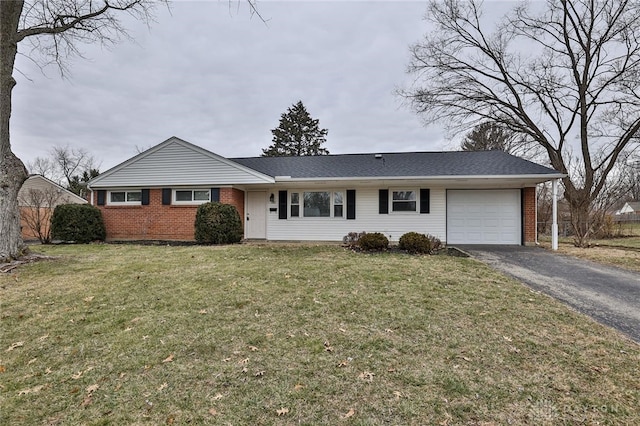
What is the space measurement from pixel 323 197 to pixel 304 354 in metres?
10.1

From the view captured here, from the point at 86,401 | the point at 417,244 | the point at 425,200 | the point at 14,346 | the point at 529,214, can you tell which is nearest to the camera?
the point at 86,401

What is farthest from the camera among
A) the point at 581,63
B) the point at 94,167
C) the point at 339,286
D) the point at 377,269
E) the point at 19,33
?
the point at 94,167

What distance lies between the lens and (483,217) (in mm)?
12570

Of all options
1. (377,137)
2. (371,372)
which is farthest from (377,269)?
(377,137)

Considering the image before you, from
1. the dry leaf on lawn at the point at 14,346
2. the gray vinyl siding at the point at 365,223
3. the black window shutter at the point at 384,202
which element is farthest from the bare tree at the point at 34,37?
the black window shutter at the point at 384,202

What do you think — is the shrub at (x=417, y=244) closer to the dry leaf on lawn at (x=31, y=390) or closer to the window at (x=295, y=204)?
the window at (x=295, y=204)

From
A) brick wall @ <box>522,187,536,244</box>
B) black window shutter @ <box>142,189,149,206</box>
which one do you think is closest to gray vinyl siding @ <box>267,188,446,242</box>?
brick wall @ <box>522,187,536,244</box>

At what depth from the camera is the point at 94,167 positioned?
1361 inches

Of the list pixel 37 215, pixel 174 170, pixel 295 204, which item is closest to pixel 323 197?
pixel 295 204

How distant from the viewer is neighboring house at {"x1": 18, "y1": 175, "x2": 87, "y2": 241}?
13.3 m

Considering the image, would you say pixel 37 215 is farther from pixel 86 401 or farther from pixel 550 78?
pixel 550 78

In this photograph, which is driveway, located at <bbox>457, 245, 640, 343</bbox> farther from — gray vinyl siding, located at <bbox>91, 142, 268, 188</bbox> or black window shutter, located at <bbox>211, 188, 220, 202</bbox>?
gray vinyl siding, located at <bbox>91, 142, 268, 188</bbox>

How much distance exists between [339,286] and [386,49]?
460 inches

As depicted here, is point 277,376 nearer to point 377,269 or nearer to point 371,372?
point 371,372
